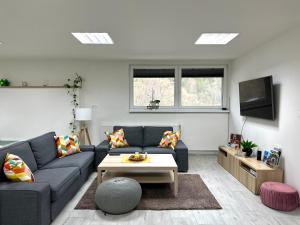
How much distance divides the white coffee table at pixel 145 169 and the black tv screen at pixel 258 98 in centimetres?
180

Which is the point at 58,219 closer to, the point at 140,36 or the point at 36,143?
the point at 36,143

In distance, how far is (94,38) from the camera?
3646 mm

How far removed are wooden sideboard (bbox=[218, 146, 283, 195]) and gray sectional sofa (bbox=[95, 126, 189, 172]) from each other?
886 millimetres

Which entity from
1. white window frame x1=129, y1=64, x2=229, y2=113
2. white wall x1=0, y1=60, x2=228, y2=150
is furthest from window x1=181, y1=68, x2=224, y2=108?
white wall x1=0, y1=60, x2=228, y2=150

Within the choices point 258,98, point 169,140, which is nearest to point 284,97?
point 258,98

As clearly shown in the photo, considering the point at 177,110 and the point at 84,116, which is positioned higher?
the point at 177,110

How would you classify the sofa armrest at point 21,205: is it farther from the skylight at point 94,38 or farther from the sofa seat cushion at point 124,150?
the skylight at point 94,38

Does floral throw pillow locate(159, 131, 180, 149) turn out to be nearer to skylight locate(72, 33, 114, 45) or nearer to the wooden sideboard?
the wooden sideboard

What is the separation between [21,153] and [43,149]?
21.5 inches

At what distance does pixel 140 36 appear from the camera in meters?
3.40

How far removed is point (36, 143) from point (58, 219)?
1.30 m

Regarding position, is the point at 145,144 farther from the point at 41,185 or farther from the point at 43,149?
the point at 41,185

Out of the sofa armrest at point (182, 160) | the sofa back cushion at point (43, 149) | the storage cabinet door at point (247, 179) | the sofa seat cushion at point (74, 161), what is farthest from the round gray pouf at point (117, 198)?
the storage cabinet door at point (247, 179)

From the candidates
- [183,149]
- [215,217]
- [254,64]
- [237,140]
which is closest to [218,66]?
[254,64]
